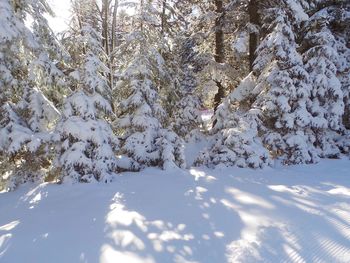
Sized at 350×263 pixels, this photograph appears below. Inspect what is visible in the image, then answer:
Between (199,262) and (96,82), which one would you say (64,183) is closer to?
(96,82)

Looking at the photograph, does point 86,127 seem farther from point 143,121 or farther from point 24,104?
point 143,121

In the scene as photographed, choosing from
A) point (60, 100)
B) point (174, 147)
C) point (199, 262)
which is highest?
point (60, 100)

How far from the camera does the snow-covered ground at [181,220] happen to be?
591 cm

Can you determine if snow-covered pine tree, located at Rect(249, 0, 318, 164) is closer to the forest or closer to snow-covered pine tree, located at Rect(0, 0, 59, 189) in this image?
the forest

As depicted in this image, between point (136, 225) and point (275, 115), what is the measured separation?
7.15 m

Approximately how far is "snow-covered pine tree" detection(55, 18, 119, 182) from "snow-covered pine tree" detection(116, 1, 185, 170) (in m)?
1.02

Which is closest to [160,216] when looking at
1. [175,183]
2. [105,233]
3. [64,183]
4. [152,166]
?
[105,233]

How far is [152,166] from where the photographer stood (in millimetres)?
11695

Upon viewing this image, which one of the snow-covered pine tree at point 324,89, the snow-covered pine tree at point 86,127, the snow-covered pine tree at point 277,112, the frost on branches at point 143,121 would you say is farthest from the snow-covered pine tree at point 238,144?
the snow-covered pine tree at point 86,127

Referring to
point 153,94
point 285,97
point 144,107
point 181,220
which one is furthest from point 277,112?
point 181,220

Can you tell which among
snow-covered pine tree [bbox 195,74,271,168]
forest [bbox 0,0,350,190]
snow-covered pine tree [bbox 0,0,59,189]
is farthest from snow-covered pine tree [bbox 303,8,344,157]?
snow-covered pine tree [bbox 0,0,59,189]

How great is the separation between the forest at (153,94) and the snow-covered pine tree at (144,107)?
3cm

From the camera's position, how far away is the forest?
10141mm

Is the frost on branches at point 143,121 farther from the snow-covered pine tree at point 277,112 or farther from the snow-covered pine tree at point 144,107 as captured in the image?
the snow-covered pine tree at point 277,112
